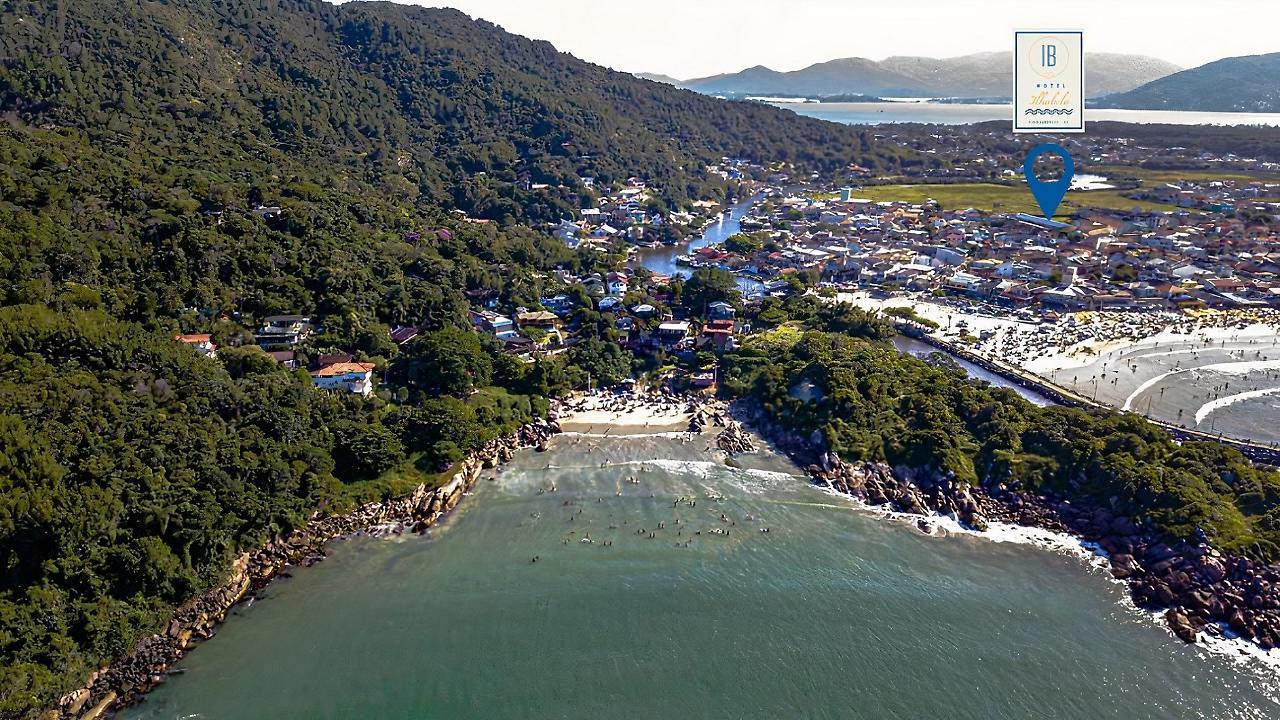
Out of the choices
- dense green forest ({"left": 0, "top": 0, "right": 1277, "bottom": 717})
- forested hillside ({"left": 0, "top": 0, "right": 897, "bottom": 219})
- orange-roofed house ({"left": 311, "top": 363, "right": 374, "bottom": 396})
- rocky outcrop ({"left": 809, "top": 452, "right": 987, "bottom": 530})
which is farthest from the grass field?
orange-roofed house ({"left": 311, "top": 363, "right": 374, "bottom": 396})

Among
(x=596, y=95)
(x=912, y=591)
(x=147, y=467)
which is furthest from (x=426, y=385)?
(x=596, y=95)

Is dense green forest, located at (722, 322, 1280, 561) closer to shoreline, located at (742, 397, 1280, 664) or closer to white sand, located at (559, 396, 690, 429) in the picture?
shoreline, located at (742, 397, 1280, 664)

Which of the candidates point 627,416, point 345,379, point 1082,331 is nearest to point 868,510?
point 627,416

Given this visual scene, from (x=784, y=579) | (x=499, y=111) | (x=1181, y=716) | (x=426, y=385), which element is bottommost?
(x=1181, y=716)

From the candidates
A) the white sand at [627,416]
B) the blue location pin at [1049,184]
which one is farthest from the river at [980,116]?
the white sand at [627,416]

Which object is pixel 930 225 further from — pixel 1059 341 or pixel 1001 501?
pixel 1001 501
